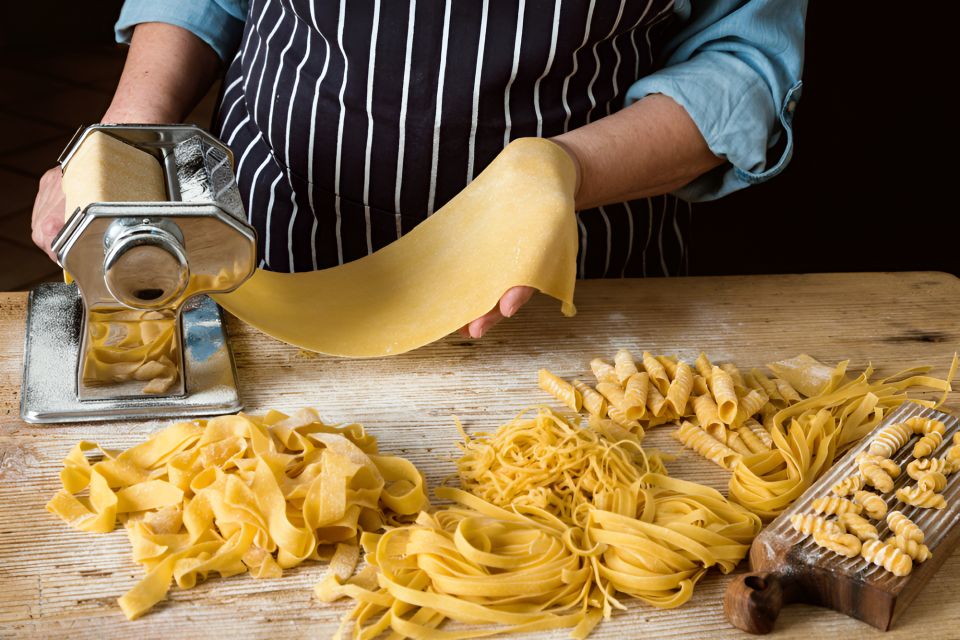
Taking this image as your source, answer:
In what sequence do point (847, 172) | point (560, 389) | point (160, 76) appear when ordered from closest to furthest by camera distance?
point (560, 389)
point (160, 76)
point (847, 172)

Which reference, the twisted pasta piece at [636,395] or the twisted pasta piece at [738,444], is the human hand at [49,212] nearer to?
the twisted pasta piece at [636,395]

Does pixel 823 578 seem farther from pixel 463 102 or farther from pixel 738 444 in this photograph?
pixel 463 102

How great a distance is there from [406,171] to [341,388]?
405 millimetres

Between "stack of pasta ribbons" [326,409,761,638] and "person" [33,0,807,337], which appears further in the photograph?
"person" [33,0,807,337]

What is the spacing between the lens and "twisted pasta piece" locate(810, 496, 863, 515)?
1.10 metres

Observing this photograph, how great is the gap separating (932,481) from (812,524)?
169 mm

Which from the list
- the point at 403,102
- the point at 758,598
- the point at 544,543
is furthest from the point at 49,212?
the point at 758,598

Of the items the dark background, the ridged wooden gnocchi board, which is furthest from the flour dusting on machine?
the dark background

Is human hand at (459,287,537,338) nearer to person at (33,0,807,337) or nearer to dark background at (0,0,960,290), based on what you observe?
person at (33,0,807,337)

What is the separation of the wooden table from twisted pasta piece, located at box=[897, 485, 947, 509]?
0.07 meters

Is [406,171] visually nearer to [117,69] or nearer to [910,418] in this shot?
[910,418]

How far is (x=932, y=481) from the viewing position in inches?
44.9

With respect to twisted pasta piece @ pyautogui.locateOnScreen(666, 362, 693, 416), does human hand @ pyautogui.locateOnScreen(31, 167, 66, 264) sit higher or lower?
higher

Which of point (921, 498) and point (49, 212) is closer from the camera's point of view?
point (921, 498)
